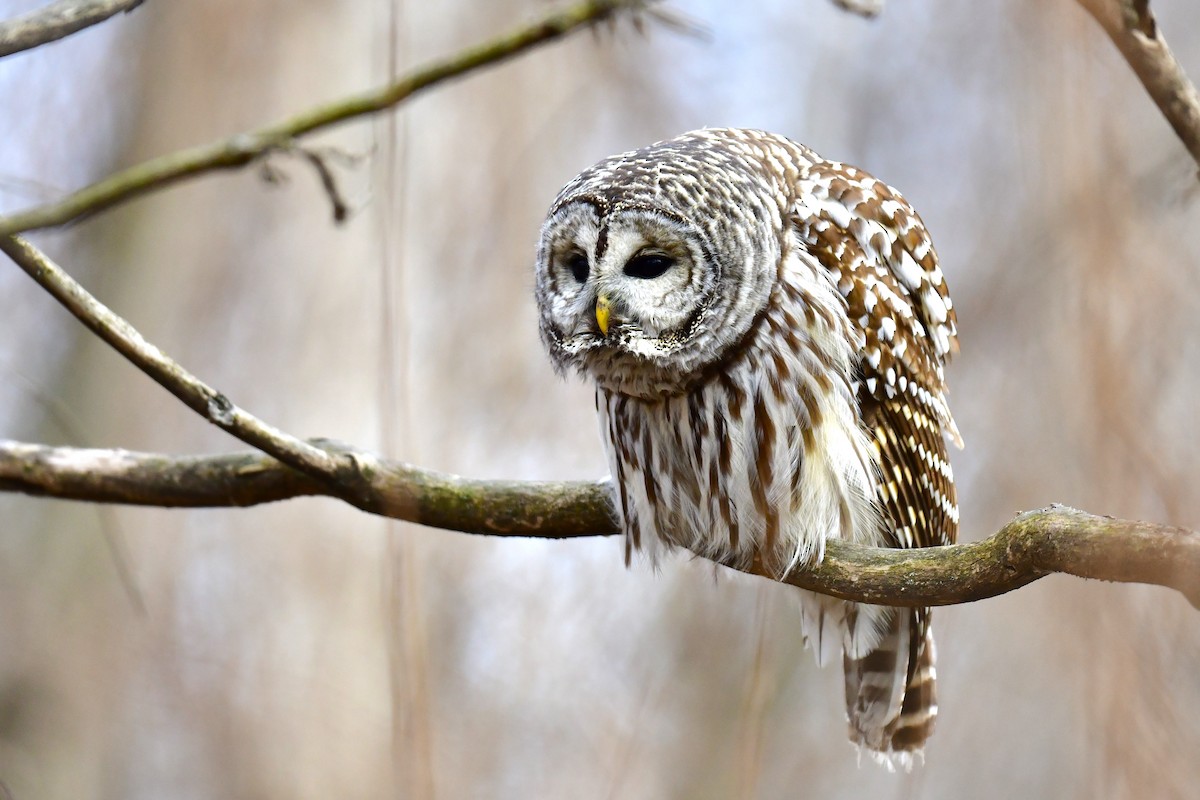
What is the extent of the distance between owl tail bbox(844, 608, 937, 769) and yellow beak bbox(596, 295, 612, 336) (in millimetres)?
1496

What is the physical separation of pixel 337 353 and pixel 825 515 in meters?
5.29

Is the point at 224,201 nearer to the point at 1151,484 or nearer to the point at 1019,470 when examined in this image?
the point at 1019,470

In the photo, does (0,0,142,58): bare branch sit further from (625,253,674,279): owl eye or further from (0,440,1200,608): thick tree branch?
(625,253,674,279): owl eye

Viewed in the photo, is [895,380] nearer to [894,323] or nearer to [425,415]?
[894,323]

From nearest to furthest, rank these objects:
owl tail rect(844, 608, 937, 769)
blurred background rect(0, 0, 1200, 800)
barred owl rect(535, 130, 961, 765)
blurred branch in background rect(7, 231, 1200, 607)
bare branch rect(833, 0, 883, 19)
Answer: blurred branch in background rect(7, 231, 1200, 607) < bare branch rect(833, 0, 883, 19) < barred owl rect(535, 130, 961, 765) < owl tail rect(844, 608, 937, 769) < blurred background rect(0, 0, 1200, 800)

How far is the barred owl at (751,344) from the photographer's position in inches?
131

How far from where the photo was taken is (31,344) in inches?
332

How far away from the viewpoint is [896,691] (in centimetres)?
396

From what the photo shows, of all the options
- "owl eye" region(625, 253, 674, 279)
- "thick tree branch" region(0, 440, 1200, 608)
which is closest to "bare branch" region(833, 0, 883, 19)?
"owl eye" region(625, 253, 674, 279)

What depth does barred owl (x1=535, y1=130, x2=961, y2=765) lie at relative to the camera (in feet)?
10.9

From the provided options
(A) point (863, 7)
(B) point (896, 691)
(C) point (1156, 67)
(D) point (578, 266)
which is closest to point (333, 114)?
(D) point (578, 266)

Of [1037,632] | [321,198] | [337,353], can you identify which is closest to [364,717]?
[337,353]

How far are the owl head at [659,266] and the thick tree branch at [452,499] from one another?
0.42 meters

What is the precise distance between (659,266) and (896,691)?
1.70 meters
